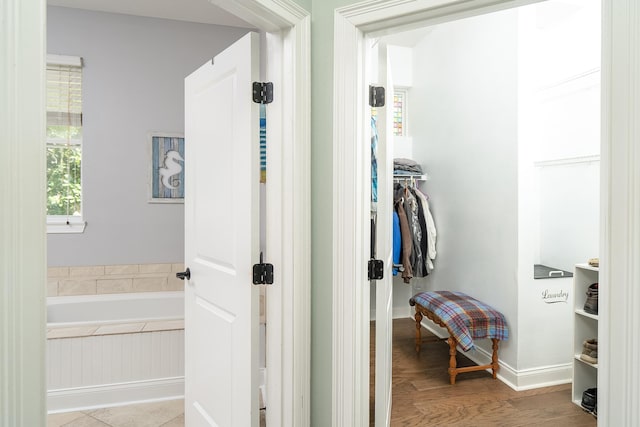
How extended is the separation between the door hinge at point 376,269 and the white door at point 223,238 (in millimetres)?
454

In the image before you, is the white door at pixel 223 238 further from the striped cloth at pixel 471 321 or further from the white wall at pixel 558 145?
the white wall at pixel 558 145

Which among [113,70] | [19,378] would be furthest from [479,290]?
[113,70]

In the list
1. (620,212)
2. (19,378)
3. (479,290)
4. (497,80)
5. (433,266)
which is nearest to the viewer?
(19,378)

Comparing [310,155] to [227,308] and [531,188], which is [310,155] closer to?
[227,308]

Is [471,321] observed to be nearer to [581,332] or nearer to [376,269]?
[581,332]

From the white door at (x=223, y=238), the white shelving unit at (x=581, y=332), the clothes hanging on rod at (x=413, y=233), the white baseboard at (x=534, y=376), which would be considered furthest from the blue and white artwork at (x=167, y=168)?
the white shelving unit at (x=581, y=332)

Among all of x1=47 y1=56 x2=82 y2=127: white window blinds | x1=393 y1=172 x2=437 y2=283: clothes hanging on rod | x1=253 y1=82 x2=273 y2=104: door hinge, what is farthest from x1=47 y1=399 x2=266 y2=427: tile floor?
x1=47 y1=56 x2=82 y2=127: white window blinds

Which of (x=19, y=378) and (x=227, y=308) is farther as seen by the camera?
(x=227, y=308)

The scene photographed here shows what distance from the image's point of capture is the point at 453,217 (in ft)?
10.9

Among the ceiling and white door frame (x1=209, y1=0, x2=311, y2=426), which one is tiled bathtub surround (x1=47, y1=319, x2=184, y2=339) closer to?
white door frame (x1=209, y1=0, x2=311, y2=426)

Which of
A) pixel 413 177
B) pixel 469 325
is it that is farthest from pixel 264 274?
pixel 413 177

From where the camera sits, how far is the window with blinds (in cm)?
301

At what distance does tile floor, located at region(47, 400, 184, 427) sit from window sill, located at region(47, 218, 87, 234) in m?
1.44

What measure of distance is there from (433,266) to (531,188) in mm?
1271
